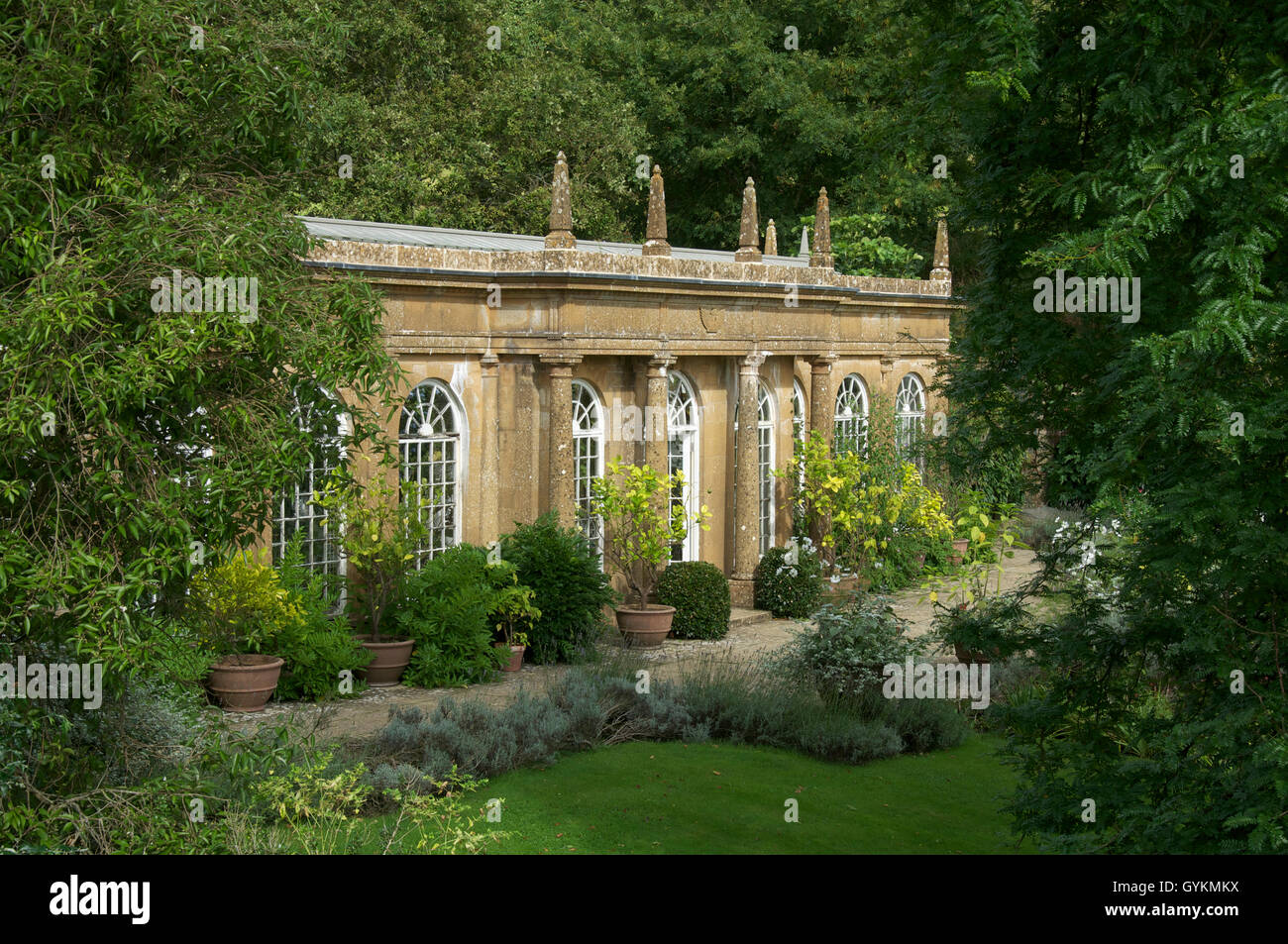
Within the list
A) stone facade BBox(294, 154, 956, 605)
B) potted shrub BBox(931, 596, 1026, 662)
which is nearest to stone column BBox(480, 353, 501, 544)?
stone facade BBox(294, 154, 956, 605)

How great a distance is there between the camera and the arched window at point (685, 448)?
59.9 ft

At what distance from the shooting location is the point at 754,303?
18359 mm

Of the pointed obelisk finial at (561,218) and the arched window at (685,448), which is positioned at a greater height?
the pointed obelisk finial at (561,218)

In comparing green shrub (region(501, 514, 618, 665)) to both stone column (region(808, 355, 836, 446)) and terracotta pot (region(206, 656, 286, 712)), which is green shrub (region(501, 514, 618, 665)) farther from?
stone column (region(808, 355, 836, 446))

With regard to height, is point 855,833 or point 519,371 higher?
point 519,371

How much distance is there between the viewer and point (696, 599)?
656 inches

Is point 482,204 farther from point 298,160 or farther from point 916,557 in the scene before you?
point 298,160

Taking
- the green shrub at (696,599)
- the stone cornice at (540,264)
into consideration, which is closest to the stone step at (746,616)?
the green shrub at (696,599)

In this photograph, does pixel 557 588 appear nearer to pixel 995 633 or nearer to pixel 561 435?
pixel 561 435

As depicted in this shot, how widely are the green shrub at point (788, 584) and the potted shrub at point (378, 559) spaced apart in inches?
224

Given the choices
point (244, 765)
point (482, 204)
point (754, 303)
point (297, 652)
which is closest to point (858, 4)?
point (482, 204)

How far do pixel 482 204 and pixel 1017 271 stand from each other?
2256 centimetres

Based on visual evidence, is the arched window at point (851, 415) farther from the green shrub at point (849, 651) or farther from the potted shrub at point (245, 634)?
the potted shrub at point (245, 634)

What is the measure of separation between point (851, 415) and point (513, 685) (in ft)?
33.3
